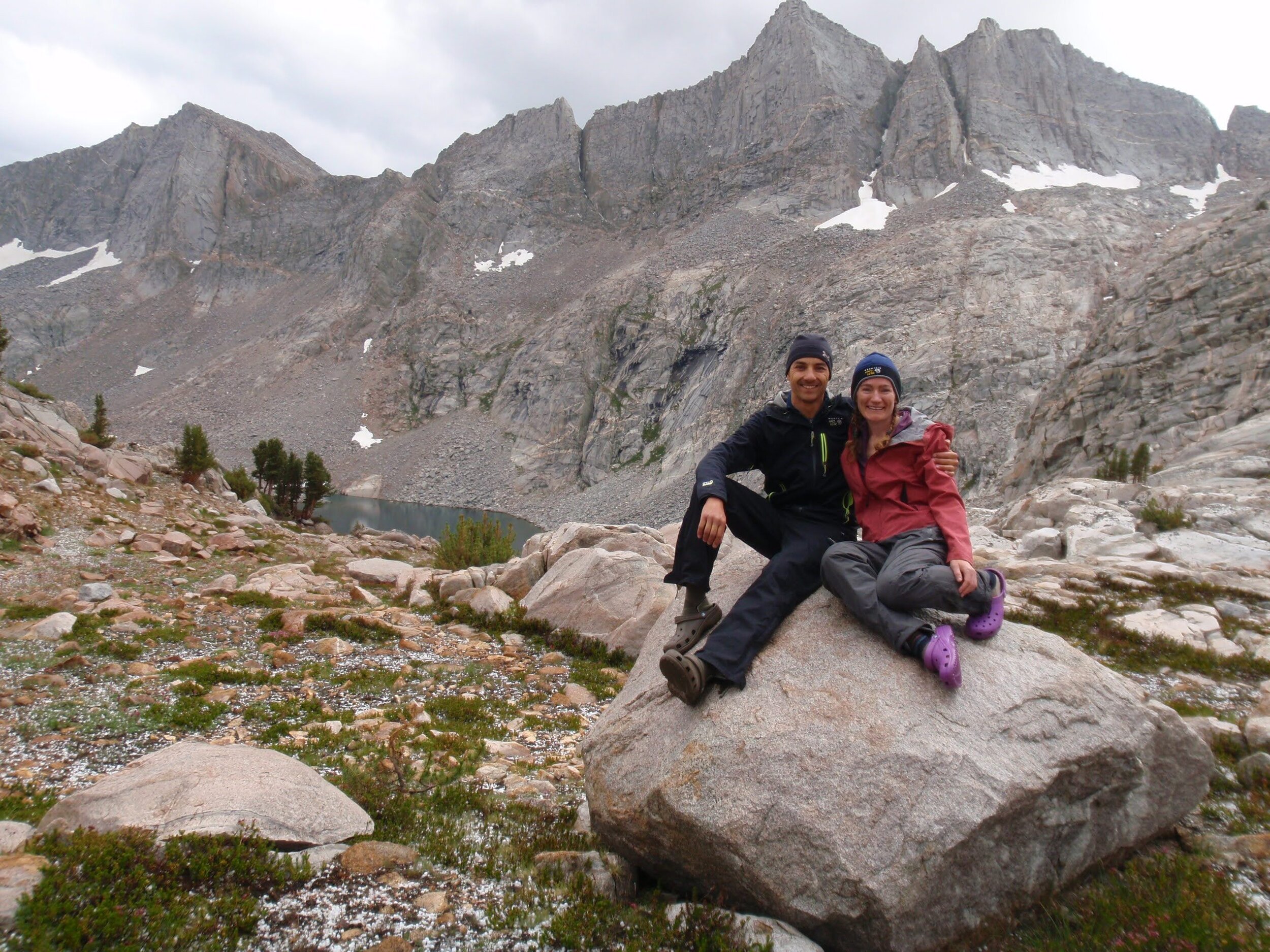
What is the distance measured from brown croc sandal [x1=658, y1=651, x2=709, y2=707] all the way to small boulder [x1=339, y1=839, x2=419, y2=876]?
2.16 meters

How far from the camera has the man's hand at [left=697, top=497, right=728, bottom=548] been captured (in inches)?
201

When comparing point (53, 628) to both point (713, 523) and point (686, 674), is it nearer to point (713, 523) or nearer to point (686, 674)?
point (686, 674)

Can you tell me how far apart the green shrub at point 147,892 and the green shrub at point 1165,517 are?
2164 cm

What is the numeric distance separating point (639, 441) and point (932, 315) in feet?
125

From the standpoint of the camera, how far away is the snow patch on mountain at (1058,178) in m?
80.5

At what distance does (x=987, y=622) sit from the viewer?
15.7 feet

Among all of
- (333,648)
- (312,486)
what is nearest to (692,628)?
(333,648)

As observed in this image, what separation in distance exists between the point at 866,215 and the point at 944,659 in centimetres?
9724

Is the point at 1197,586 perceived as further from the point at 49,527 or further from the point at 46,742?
the point at 49,527

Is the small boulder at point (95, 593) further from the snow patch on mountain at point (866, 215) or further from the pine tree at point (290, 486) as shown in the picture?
the snow patch on mountain at point (866, 215)

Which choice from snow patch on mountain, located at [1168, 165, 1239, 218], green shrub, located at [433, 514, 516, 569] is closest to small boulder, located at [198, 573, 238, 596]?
green shrub, located at [433, 514, 516, 569]

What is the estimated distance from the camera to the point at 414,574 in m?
18.2

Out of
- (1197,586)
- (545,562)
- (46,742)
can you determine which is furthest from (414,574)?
(1197,586)

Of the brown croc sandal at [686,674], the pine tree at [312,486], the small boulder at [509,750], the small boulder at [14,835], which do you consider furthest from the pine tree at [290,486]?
the brown croc sandal at [686,674]
